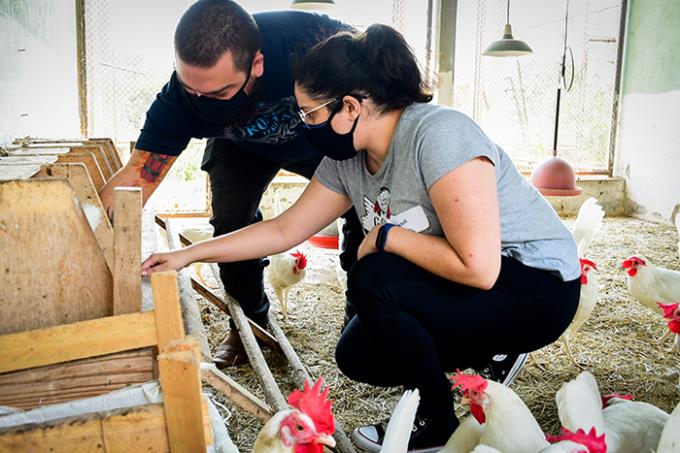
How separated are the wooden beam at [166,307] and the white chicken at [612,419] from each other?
966mm

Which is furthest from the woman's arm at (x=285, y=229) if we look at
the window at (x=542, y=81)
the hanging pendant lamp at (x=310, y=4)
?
the window at (x=542, y=81)

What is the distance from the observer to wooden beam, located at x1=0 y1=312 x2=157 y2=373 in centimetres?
90

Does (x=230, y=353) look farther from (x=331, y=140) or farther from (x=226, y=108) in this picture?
(x=331, y=140)

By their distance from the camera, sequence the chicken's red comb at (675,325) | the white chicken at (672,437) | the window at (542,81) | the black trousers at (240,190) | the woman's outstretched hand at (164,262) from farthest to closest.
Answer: the window at (542,81), the black trousers at (240,190), the chicken's red comb at (675,325), the woman's outstretched hand at (164,262), the white chicken at (672,437)

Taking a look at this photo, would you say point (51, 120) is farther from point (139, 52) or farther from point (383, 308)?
point (383, 308)

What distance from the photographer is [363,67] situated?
158 centimetres

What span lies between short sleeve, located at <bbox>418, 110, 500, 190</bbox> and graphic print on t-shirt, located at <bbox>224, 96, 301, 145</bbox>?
0.82 metres

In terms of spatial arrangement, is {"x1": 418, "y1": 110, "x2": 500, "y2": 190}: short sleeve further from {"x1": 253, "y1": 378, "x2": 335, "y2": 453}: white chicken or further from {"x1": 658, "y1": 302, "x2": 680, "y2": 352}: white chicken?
{"x1": 658, "y1": 302, "x2": 680, "y2": 352}: white chicken

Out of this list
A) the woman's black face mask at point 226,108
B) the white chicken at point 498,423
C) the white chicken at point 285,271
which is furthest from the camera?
the white chicken at point 285,271

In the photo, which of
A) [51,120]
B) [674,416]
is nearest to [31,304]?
[674,416]

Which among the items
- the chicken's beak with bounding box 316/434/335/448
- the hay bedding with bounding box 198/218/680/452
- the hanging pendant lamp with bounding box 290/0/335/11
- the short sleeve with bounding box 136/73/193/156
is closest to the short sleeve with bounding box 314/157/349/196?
the short sleeve with bounding box 136/73/193/156

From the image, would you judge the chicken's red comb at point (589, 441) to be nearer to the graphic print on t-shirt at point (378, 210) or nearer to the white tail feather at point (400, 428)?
the white tail feather at point (400, 428)

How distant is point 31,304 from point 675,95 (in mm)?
6420

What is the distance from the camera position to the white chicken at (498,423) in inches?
54.8
